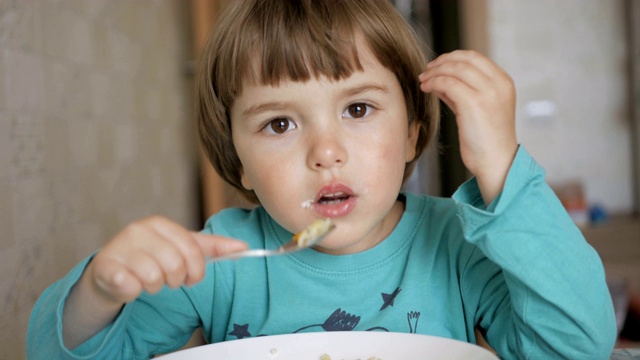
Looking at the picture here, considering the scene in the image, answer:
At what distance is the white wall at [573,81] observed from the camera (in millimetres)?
2801

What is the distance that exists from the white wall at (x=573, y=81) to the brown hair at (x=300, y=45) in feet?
6.42

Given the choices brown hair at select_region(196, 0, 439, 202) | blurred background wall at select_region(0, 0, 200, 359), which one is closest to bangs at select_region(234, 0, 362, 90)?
brown hair at select_region(196, 0, 439, 202)

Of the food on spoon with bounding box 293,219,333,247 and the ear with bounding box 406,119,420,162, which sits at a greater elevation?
the ear with bounding box 406,119,420,162

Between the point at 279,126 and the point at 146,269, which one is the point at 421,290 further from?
the point at 146,269

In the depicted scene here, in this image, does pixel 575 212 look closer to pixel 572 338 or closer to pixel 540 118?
pixel 540 118

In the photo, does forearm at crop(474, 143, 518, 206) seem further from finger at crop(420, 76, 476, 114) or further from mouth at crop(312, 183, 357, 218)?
mouth at crop(312, 183, 357, 218)

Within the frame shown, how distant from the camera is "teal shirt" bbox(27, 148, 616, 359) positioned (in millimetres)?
666

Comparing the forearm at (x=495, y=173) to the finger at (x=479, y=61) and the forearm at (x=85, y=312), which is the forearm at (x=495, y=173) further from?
the forearm at (x=85, y=312)

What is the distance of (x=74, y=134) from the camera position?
1503 millimetres

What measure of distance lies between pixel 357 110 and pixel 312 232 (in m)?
0.19

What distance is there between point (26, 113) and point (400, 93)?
74 centimetres

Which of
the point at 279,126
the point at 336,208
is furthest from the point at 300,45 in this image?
the point at 336,208

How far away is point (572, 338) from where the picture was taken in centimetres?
67

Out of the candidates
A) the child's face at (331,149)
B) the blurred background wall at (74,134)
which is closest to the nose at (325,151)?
the child's face at (331,149)
